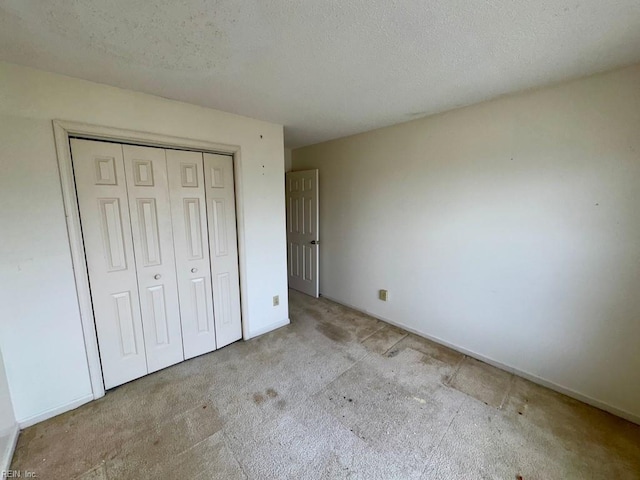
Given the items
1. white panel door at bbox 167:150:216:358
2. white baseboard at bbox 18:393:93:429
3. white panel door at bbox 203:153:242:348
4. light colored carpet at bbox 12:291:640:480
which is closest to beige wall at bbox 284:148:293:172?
white panel door at bbox 203:153:242:348

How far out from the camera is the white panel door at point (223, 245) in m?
2.37

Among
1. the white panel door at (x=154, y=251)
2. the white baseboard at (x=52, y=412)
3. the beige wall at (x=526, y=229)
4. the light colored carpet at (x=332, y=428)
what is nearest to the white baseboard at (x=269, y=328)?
the light colored carpet at (x=332, y=428)

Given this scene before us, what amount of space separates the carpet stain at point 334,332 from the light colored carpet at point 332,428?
345 mm

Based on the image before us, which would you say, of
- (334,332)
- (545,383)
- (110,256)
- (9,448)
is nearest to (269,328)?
(334,332)

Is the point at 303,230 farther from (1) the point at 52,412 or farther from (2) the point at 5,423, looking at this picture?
(2) the point at 5,423

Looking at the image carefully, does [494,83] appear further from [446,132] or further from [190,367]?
[190,367]

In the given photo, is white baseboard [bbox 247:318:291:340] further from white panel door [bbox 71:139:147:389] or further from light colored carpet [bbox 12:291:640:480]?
white panel door [bbox 71:139:147:389]

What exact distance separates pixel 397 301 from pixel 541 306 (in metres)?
1.27

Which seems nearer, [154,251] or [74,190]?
[74,190]

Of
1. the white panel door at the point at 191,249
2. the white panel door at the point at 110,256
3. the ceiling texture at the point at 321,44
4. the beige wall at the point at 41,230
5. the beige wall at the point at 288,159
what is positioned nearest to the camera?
the ceiling texture at the point at 321,44

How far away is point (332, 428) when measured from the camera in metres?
1.65

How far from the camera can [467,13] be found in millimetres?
1133

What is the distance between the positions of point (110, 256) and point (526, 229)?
3.13m

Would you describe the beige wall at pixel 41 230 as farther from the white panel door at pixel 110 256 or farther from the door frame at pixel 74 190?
the white panel door at pixel 110 256
